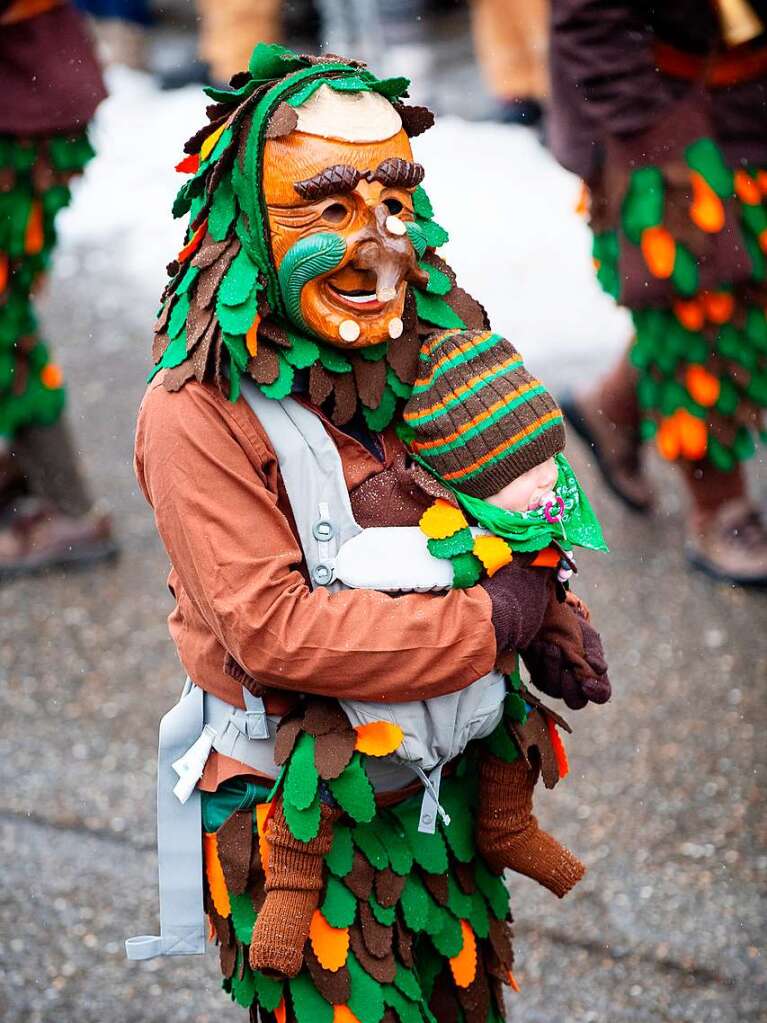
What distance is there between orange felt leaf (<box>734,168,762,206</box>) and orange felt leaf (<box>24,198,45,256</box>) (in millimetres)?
1936

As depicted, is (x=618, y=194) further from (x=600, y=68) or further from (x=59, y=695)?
(x=59, y=695)

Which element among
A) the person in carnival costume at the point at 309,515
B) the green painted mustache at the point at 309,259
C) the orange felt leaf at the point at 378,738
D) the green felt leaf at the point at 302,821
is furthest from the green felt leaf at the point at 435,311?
the green felt leaf at the point at 302,821

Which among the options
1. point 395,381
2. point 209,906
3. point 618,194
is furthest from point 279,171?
point 618,194

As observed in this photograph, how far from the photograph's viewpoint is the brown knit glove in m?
2.20

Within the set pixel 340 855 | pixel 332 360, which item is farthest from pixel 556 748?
pixel 332 360

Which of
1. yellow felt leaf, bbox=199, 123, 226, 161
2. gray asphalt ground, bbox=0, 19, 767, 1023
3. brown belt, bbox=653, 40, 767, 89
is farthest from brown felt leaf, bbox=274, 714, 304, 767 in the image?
brown belt, bbox=653, 40, 767, 89

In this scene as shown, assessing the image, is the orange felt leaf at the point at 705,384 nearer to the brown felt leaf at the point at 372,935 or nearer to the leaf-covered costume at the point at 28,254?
the leaf-covered costume at the point at 28,254

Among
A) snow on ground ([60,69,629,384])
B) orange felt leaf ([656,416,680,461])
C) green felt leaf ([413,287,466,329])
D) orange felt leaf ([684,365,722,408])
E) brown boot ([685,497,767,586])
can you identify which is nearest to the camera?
green felt leaf ([413,287,466,329])

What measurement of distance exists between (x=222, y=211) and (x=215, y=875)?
0.98 m

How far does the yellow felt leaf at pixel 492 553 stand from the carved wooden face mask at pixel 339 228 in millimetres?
320

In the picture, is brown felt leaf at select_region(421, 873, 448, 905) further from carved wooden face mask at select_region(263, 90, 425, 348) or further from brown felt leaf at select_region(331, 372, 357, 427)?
carved wooden face mask at select_region(263, 90, 425, 348)

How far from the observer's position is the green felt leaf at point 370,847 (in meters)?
2.18

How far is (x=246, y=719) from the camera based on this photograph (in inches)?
83.6

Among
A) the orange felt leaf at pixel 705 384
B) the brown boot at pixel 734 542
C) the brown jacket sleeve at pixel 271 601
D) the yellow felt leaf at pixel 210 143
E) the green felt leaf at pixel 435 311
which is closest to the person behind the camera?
the brown jacket sleeve at pixel 271 601
